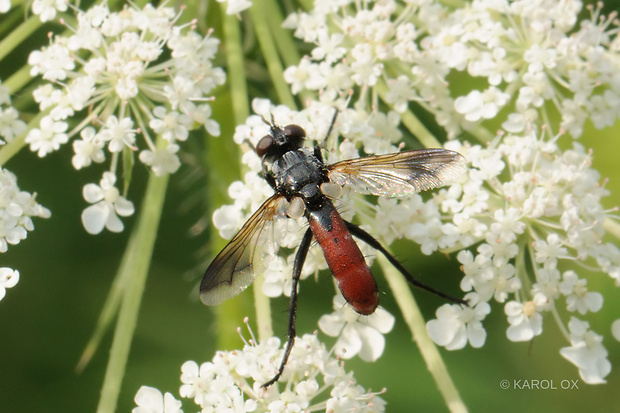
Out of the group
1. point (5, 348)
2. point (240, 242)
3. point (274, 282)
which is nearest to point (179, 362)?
point (5, 348)

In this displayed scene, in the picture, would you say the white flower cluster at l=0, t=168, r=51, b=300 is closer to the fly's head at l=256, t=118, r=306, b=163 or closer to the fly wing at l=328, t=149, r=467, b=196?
the fly's head at l=256, t=118, r=306, b=163

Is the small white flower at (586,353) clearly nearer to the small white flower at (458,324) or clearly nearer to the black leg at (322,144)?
the small white flower at (458,324)

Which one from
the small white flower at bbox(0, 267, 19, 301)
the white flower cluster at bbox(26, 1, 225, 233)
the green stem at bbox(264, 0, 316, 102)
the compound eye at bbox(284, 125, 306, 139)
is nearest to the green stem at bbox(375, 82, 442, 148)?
the green stem at bbox(264, 0, 316, 102)

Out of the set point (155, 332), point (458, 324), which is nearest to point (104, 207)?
point (155, 332)

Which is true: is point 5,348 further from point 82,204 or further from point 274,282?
point 274,282

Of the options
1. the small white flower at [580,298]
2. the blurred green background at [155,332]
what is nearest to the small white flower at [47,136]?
the blurred green background at [155,332]

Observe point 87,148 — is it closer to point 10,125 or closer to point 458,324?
point 10,125
